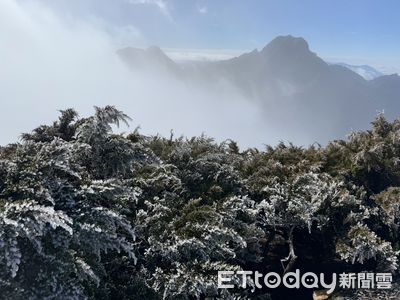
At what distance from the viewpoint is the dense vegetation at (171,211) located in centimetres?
528

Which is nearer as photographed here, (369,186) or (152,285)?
(152,285)

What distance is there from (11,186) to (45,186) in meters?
0.41

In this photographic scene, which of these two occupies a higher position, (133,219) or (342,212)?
(342,212)

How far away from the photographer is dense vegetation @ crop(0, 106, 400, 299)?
5.28m

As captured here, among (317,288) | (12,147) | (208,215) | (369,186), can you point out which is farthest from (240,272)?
(369,186)

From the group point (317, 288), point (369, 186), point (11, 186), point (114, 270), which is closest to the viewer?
point (11, 186)

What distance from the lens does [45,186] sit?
5727 millimetres

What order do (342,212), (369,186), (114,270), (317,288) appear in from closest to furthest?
1. (114,270)
2. (317,288)
3. (342,212)
4. (369,186)

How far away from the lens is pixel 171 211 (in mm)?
8086

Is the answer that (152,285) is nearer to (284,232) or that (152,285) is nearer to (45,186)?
(45,186)
